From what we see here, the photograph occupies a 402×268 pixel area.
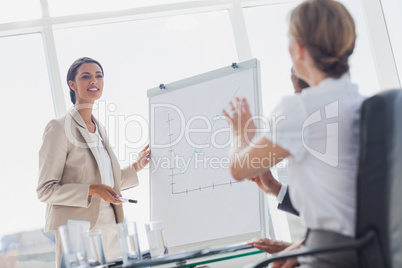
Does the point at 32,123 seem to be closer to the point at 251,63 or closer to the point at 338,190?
the point at 251,63

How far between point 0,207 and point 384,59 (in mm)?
3003

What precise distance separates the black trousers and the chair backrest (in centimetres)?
3

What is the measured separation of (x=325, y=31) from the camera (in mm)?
1343

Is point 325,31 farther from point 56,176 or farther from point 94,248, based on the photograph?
point 56,176

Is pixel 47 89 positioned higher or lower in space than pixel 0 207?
higher

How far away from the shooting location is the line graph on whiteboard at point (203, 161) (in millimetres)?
2549

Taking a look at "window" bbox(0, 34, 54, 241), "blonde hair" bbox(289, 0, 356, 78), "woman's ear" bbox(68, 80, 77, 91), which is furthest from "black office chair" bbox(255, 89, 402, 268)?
"window" bbox(0, 34, 54, 241)

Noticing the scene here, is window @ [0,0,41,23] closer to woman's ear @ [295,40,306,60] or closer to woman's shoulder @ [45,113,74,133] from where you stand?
woman's shoulder @ [45,113,74,133]

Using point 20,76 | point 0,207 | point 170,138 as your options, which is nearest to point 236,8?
point 170,138

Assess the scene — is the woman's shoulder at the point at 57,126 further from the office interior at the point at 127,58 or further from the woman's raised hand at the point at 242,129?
the woman's raised hand at the point at 242,129

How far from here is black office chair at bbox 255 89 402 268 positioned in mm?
1229

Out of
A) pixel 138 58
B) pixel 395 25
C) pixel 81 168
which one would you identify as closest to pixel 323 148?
pixel 81 168

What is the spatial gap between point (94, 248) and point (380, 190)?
0.96m

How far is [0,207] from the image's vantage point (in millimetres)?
3334
